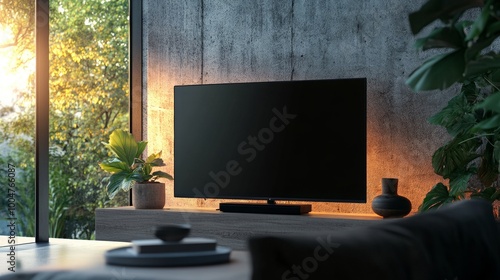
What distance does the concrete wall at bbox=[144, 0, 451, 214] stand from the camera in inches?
218

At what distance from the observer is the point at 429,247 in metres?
1.43

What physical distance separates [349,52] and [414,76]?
13.0ft

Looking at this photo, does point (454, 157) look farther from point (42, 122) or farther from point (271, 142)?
point (42, 122)

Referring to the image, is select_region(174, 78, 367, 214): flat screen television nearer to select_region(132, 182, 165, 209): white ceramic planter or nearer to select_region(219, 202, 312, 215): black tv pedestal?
select_region(219, 202, 312, 215): black tv pedestal

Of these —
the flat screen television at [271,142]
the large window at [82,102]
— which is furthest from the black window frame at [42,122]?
the large window at [82,102]

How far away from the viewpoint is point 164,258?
196cm

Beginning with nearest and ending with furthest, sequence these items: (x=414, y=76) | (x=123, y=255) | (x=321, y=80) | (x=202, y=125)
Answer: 1. (x=414, y=76)
2. (x=123, y=255)
3. (x=321, y=80)
4. (x=202, y=125)

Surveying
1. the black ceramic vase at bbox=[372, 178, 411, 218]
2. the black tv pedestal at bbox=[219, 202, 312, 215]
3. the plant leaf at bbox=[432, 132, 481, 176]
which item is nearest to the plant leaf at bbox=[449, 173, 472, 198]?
the plant leaf at bbox=[432, 132, 481, 176]

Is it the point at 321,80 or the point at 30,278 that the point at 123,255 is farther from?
the point at 321,80

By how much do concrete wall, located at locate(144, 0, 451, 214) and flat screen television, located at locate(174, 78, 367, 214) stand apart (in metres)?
0.26

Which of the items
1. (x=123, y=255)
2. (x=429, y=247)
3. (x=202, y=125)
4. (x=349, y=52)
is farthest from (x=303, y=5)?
(x=429, y=247)

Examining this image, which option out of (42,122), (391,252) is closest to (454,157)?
(42,122)

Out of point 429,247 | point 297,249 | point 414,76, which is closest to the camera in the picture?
point 297,249

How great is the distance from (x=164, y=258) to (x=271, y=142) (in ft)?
12.1
